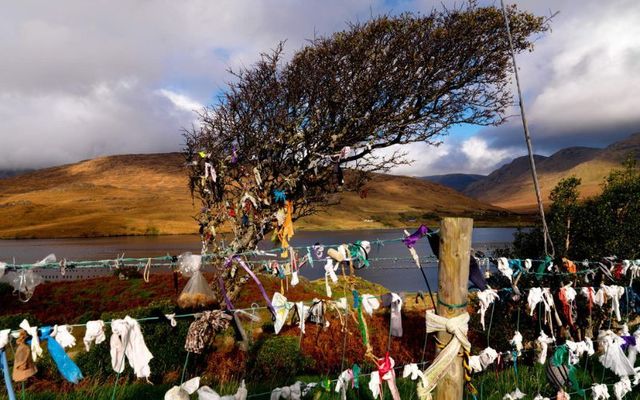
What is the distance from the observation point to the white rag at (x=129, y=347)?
357 centimetres

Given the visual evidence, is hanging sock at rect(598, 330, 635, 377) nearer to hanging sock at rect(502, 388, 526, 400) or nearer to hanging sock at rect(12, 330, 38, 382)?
hanging sock at rect(502, 388, 526, 400)

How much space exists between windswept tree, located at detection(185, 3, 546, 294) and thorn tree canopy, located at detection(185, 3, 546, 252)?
0.03 metres

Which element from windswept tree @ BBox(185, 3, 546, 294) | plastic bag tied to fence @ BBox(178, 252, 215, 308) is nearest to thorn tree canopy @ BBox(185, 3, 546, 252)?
windswept tree @ BBox(185, 3, 546, 294)

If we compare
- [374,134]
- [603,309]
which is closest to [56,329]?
[603,309]

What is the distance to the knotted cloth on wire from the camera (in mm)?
3945

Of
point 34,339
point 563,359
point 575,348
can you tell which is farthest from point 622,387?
point 34,339

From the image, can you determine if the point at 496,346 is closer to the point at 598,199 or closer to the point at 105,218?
the point at 598,199

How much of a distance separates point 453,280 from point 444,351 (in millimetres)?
700

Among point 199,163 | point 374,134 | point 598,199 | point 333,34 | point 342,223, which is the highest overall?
point 333,34

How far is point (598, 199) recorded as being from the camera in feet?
38.5

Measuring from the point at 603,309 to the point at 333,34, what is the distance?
12.1 meters

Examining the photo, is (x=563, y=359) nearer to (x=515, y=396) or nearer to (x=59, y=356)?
(x=515, y=396)

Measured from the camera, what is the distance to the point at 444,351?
4.01 metres

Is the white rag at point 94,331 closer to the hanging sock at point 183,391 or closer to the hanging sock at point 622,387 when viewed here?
the hanging sock at point 183,391
